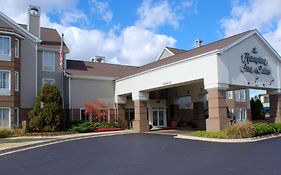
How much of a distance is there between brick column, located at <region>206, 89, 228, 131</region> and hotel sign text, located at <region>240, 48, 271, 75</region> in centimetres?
328

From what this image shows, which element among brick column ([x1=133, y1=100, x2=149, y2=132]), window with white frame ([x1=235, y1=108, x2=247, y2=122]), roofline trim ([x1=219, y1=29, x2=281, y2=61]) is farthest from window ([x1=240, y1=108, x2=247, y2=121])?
brick column ([x1=133, y1=100, x2=149, y2=132])

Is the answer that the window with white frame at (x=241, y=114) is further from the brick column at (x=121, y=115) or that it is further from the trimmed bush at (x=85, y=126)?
the trimmed bush at (x=85, y=126)

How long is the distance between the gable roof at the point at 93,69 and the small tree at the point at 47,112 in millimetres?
4394

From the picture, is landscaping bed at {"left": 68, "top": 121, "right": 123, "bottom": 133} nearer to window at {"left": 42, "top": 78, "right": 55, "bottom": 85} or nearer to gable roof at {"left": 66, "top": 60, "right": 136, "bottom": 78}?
window at {"left": 42, "top": 78, "right": 55, "bottom": 85}

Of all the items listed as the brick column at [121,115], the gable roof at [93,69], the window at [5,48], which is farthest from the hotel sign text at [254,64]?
the window at [5,48]

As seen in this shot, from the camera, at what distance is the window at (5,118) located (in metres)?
26.9

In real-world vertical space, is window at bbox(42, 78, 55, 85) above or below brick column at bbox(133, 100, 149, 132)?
above

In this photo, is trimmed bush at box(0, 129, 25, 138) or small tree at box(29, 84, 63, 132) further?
small tree at box(29, 84, 63, 132)

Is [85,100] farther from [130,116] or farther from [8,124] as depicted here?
[8,124]

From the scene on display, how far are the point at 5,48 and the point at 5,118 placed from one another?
20.2 feet

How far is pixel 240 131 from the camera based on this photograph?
18.5 m

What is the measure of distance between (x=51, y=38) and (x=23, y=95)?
7.75 m

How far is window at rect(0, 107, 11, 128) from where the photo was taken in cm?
2690

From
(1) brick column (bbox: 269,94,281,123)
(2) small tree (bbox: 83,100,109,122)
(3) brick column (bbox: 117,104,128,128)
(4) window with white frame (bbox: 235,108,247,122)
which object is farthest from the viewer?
(4) window with white frame (bbox: 235,108,247,122)
